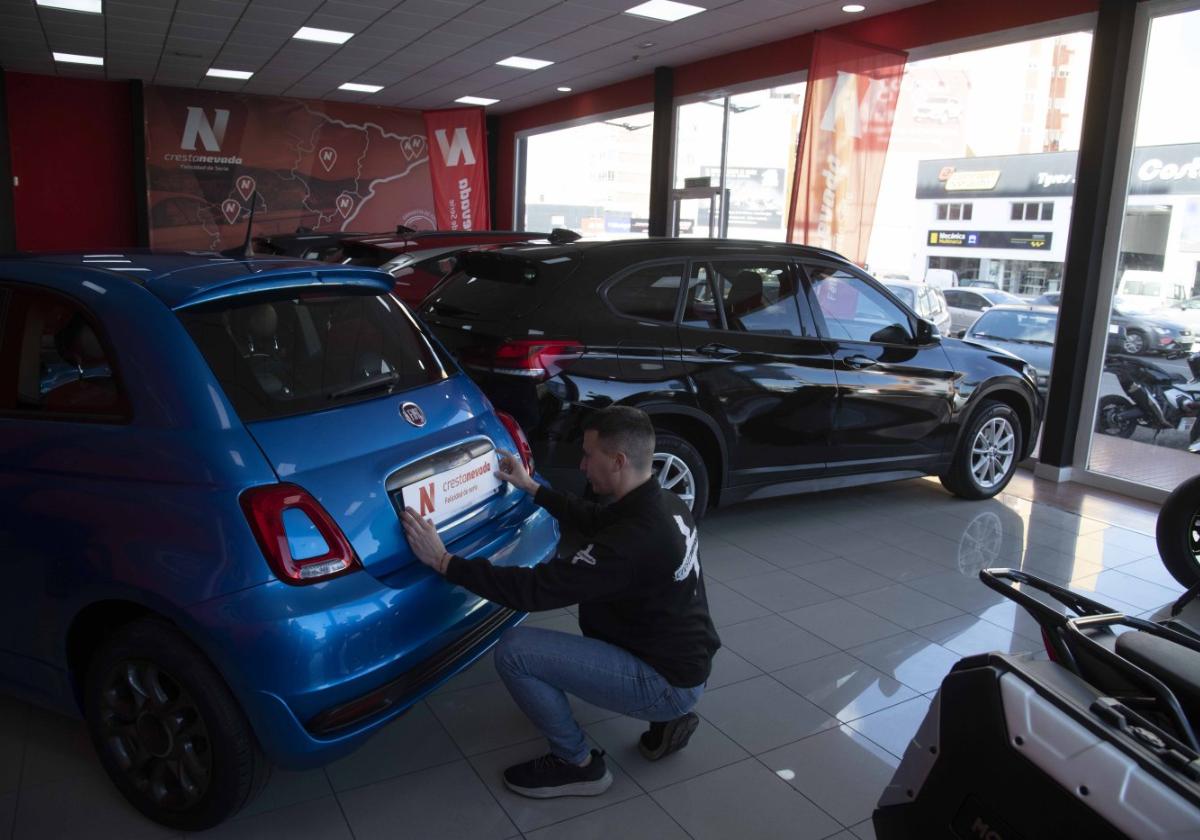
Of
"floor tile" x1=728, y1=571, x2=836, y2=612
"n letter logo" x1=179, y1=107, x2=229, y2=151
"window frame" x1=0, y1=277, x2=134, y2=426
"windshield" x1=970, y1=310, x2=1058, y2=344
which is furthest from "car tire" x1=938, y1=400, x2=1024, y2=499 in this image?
"n letter logo" x1=179, y1=107, x2=229, y2=151

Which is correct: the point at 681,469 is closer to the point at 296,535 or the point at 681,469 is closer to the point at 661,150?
the point at 296,535

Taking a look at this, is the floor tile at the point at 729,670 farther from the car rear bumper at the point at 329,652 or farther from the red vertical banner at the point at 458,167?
the red vertical banner at the point at 458,167

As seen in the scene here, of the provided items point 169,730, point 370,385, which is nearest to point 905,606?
point 370,385

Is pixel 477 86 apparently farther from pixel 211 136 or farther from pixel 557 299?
pixel 557 299

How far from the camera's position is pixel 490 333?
13.4 ft

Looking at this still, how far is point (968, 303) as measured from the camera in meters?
8.14

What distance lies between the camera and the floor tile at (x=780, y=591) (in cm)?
400

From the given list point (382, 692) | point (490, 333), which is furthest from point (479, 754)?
point (490, 333)

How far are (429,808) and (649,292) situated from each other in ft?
8.75

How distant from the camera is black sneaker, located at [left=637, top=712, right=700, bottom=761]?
8.82 ft

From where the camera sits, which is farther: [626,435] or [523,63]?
[523,63]

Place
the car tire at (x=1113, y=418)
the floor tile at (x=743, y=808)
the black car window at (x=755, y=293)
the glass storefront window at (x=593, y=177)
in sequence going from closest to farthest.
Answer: the floor tile at (x=743, y=808), the black car window at (x=755, y=293), the car tire at (x=1113, y=418), the glass storefront window at (x=593, y=177)

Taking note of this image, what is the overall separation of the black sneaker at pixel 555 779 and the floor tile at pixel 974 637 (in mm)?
1763

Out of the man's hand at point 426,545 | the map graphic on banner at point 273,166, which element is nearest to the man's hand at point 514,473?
the man's hand at point 426,545
